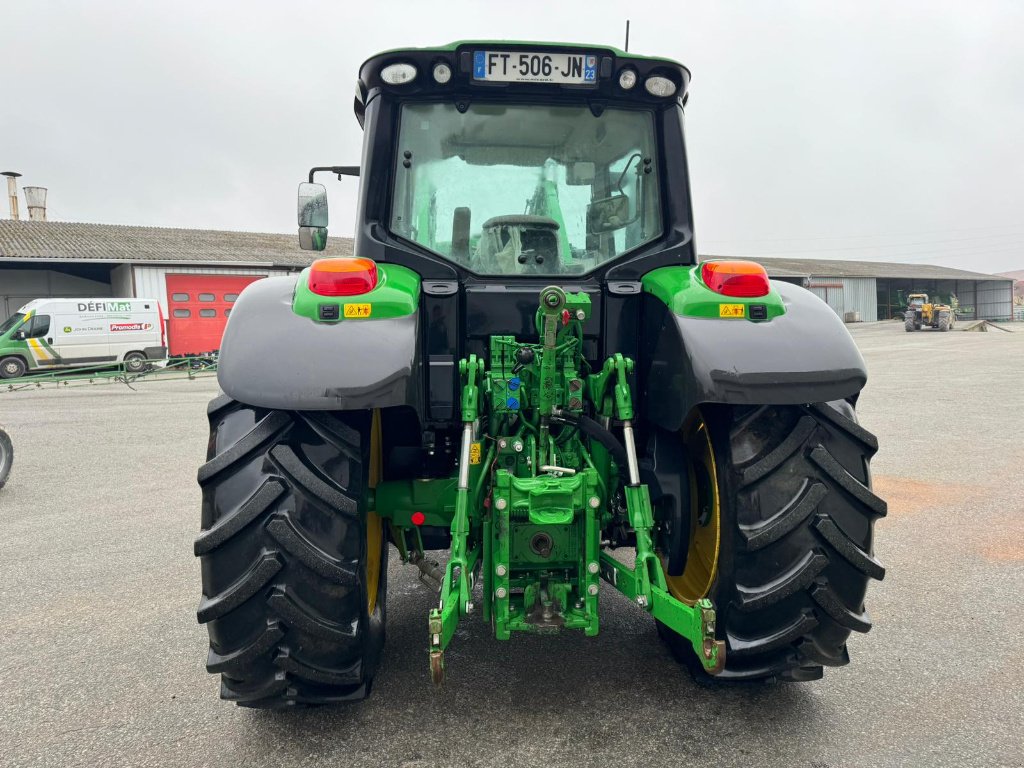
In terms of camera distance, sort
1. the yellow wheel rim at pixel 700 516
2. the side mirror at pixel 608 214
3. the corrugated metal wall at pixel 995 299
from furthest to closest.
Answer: the corrugated metal wall at pixel 995 299 → the side mirror at pixel 608 214 → the yellow wheel rim at pixel 700 516

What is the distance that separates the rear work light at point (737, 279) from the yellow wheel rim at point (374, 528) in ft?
4.31

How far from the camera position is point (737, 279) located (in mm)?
2318

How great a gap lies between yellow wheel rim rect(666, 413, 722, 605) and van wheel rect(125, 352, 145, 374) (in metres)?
19.0

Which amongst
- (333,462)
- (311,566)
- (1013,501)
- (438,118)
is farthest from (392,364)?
(1013,501)

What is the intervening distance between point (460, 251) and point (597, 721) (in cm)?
180

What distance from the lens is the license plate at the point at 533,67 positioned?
8.35 ft

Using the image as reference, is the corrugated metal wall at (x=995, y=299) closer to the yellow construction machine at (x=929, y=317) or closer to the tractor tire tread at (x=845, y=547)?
the yellow construction machine at (x=929, y=317)

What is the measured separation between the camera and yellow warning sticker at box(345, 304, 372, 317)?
7.25 feet

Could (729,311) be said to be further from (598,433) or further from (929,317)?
(929,317)

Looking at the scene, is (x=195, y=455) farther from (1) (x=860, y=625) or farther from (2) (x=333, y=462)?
(1) (x=860, y=625)

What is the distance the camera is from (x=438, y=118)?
2.69 m

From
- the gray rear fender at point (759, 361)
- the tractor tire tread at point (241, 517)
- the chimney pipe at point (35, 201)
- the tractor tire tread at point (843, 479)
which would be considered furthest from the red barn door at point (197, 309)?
the tractor tire tread at point (843, 479)

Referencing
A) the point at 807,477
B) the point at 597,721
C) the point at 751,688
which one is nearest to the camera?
the point at 807,477

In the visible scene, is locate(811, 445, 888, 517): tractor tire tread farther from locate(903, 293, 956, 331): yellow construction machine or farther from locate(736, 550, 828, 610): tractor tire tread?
locate(903, 293, 956, 331): yellow construction machine
